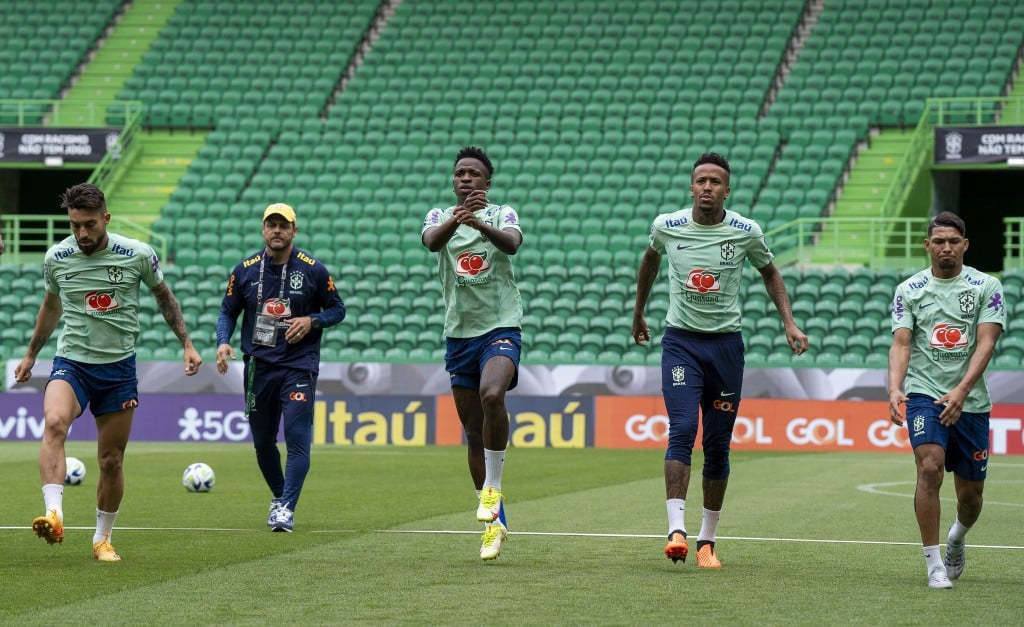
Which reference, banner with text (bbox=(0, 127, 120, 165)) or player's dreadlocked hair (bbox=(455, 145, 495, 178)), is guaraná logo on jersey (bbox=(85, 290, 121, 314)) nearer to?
player's dreadlocked hair (bbox=(455, 145, 495, 178))

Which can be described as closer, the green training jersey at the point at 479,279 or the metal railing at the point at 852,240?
the green training jersey at the point at 479,279

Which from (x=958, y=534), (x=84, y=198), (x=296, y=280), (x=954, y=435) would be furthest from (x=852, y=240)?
(x=84, y=198)

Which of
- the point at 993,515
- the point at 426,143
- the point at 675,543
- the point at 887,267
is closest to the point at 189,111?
the point at 426,143

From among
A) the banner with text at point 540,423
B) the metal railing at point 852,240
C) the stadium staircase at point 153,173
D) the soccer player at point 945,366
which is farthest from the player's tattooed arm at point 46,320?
the stadium staircase at point 153,173

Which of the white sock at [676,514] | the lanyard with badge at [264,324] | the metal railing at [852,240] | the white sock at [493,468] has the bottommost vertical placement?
the white sock at [676,514]

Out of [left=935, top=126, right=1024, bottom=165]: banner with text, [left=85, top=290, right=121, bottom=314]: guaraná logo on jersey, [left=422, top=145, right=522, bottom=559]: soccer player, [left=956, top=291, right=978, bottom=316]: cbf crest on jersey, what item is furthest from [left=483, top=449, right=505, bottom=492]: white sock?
[left=935, top=126, right=1024, bottom=165]: banner with text

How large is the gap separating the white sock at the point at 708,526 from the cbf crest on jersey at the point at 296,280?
362cm

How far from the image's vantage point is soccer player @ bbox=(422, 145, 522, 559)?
9.52 metres

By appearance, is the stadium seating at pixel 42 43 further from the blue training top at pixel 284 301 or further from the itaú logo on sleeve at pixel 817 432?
the blue training top at pixel 284 301

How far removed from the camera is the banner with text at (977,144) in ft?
101

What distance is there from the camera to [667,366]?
30.7 feet

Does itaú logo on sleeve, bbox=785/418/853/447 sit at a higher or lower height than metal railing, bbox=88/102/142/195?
lower

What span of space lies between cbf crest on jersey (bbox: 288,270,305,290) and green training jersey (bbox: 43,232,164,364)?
2125 mm

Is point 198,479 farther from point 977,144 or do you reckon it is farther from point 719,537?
point 977,144
